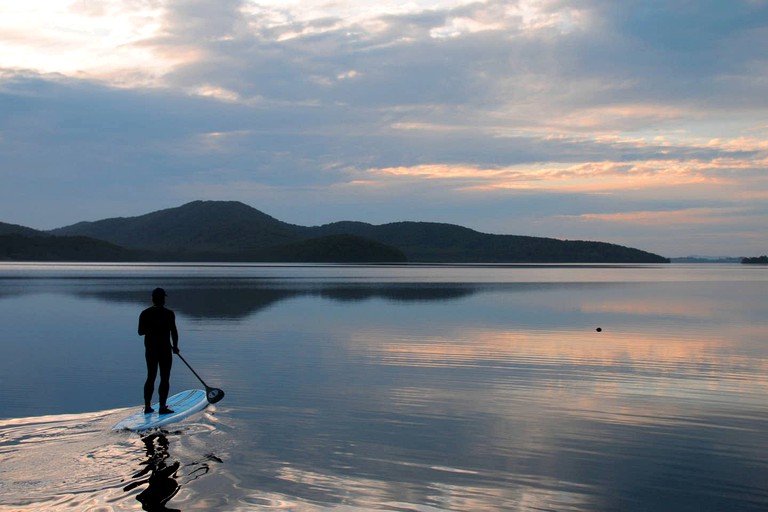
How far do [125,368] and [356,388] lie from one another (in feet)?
21.4

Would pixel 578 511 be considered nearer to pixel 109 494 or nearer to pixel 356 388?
pixel 109 494

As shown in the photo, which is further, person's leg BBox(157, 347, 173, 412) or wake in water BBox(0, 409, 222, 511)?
person's leg BBox(157, 347, 173, 412)

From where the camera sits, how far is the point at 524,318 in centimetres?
3325

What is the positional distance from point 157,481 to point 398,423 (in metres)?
4.44

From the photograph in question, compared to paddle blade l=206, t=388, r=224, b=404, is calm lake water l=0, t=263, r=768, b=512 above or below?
below

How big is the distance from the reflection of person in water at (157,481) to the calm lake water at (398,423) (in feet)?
0.11

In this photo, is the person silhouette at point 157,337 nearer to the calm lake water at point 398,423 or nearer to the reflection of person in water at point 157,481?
the calm lake water at point 398,423

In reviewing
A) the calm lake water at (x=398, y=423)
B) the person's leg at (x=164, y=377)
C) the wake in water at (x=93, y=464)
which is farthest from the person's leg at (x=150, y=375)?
the calm lake water at (x=398, y=423)

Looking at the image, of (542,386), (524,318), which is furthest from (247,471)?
(524,318)

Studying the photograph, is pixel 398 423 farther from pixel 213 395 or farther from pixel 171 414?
pixel 171 414

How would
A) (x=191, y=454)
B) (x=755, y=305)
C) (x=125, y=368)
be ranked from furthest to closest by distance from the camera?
(x=755, y=305)
(x=125, y=368)
(x=191, y=454)

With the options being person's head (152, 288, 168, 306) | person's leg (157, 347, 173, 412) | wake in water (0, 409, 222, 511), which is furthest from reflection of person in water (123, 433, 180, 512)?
person's head (152, 288, 168, 306)

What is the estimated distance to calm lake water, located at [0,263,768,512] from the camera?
334 inches

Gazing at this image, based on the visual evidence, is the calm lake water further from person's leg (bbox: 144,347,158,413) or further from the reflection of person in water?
person's leg (bbox: 144,347,158,413)
